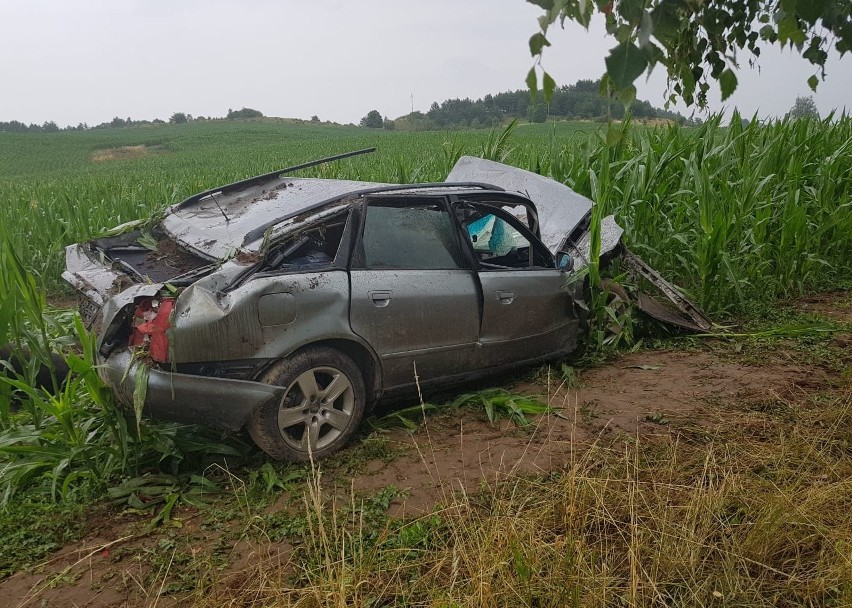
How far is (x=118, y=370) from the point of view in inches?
141

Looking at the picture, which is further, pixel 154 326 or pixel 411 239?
pixel 411 239

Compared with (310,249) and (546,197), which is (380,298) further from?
(546,197)

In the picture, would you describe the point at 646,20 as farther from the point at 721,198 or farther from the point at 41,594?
the point at 721,198

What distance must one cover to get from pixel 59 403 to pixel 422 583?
2247 mm

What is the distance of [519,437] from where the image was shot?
419 cm

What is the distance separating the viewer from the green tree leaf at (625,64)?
168 centimetres

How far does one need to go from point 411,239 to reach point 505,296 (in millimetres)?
822

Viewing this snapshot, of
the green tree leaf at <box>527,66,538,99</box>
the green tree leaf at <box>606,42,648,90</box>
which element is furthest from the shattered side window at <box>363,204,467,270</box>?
the green tree leaf at <box>606,42,648,90</box>

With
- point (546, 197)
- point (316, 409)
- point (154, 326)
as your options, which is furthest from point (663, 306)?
point (154, 326)

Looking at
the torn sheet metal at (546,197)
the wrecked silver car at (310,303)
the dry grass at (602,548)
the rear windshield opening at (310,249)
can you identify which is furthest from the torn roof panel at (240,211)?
the dry grass at (602,548)

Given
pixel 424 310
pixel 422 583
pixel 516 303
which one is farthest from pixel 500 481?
pixel 516 303

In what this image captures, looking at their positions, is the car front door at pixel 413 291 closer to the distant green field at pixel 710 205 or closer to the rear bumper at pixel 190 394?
the rear bumper at pixel 190 394

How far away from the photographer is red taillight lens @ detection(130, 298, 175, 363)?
3.50 m

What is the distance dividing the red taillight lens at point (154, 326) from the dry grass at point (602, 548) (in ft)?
3.65
